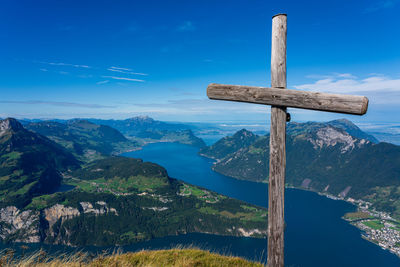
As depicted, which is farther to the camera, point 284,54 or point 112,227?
point 112,227

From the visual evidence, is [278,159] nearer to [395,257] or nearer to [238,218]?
[395,257]

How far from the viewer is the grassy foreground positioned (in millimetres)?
7172

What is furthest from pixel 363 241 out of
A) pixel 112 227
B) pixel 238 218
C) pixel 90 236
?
pixel 90 236

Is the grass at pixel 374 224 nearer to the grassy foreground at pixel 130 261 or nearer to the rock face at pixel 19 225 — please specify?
the grassy foreground at pixel 130 261

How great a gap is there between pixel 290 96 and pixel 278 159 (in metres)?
1.73

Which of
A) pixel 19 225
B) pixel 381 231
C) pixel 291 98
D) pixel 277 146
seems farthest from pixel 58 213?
pixel 381 231

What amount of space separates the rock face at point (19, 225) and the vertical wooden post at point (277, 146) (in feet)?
726

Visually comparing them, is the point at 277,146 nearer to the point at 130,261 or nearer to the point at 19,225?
the point at 130,261

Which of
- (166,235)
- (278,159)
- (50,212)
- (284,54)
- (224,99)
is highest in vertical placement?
(284,54)

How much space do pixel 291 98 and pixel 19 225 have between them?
810 ft

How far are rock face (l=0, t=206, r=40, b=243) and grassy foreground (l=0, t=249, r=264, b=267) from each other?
706 feet

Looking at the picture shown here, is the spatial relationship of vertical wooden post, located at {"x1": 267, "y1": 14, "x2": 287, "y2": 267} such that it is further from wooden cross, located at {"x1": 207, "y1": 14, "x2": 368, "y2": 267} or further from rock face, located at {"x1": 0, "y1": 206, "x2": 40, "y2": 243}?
rock face, located at {"x1": 0, "y1": 206, "x2": 40, "y2": 243}

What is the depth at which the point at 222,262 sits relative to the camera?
29.7 feet

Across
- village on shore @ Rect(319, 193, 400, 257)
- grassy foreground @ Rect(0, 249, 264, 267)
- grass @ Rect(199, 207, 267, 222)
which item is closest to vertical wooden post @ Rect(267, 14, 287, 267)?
grassy foreground @ Rect(0, 249, 264, 267)
